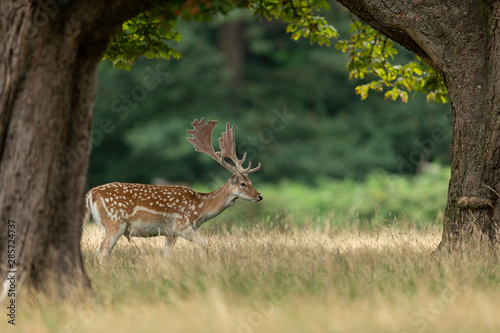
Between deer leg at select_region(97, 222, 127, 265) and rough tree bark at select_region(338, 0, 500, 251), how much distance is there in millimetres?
3337

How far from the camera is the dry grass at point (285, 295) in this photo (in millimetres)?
4332

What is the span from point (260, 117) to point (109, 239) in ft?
46.2

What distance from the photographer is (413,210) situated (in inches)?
541

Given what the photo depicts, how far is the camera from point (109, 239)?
7707 mm

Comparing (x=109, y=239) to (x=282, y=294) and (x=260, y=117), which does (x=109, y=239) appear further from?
(x=260, y=117)

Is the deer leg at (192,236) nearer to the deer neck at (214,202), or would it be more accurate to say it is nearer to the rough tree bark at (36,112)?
the deer neck at (214,202)

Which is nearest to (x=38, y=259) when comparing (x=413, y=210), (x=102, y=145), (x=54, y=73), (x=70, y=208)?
(x=70, y=208)

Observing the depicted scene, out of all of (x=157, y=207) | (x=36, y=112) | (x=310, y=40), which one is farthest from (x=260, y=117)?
(x=36, y=112)

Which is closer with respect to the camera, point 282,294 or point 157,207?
point 282,294

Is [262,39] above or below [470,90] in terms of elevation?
above

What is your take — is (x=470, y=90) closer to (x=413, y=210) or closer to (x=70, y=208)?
(x=70, y=208)

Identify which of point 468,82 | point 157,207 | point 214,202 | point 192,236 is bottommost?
point 192,236

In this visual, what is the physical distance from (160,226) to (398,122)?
612 inches

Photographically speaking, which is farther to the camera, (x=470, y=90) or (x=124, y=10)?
(x=470, y=90)
